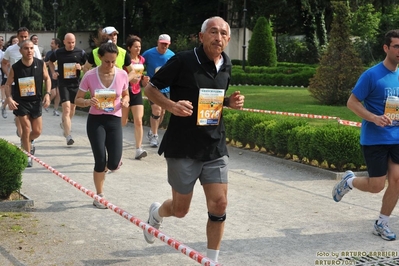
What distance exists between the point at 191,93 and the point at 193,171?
2.00 feet

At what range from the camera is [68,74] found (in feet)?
45.3

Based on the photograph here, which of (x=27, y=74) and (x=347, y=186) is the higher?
(x=27, y=74)

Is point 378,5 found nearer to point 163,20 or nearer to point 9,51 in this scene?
point 163,20

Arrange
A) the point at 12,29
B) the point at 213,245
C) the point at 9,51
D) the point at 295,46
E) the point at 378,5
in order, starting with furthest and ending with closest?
the point at 12,29 → the point at 378,5 → the point at 295,46 → the point at 9,51 → the point at 213,245

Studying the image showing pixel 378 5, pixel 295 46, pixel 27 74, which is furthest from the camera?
pixel 378 5

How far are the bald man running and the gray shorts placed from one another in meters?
7.98

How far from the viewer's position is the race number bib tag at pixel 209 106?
222 inches

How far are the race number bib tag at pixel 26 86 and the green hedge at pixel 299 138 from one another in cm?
384

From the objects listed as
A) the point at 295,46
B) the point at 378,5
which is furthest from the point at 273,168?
the point at 378,5

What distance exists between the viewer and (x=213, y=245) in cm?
574

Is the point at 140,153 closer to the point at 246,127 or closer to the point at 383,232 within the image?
the point at 246,127

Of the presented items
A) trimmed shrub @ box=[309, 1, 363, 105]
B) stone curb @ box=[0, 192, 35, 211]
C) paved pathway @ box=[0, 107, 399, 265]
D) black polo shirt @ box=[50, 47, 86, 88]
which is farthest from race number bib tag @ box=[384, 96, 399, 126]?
trimmed shrub @ box=[309, 1, 363, 105]

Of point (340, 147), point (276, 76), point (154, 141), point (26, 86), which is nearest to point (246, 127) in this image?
point (154, 141)

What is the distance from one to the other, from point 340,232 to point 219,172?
195 cm
